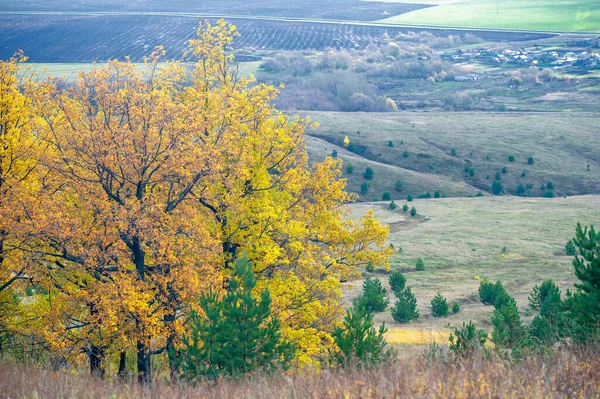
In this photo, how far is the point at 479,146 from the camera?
107 meters

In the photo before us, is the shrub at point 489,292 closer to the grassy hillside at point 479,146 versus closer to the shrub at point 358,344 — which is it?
the shrub at point 358,344

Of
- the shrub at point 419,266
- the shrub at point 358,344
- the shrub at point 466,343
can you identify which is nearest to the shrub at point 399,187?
the shrub at point 419,266

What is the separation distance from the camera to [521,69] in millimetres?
175875

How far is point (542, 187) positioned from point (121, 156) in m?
80.9

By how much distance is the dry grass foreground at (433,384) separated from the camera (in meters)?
9.49

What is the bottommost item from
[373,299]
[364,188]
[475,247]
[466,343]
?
[364,188]

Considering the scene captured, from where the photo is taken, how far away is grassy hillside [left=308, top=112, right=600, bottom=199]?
93.4 metres

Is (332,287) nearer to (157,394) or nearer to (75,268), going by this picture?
(75,268)

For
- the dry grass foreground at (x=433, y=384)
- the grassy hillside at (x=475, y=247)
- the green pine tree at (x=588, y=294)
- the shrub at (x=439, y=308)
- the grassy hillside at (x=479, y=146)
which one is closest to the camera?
the dry grass foreground at (x=433, y=384)

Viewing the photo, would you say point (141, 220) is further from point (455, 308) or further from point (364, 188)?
point (364, 188)

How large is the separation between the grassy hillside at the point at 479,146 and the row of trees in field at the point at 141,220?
6032cm

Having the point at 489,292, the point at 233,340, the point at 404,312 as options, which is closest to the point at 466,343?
the point at 233,340

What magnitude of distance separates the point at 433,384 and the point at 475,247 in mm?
49354

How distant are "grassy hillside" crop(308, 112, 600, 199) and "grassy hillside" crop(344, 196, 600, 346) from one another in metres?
13.8
